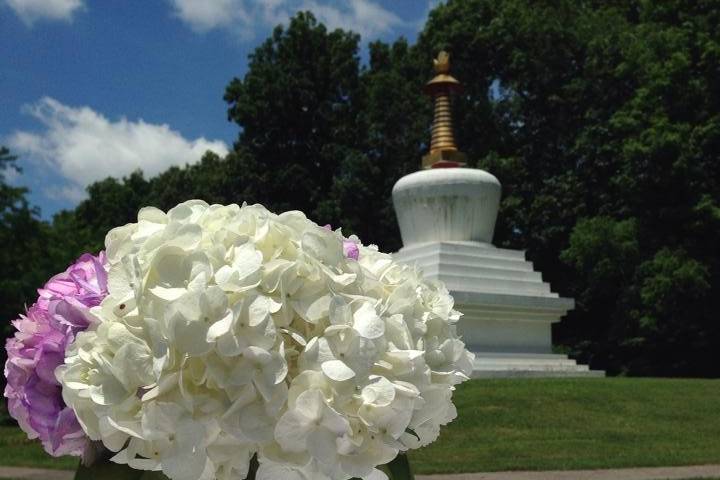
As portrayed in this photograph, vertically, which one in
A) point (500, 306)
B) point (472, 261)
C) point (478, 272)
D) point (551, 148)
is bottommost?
point (500, 306)

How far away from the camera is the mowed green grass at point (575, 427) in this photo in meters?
8.94

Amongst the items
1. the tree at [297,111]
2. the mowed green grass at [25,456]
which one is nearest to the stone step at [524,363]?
the mowed green grass at [25,456]

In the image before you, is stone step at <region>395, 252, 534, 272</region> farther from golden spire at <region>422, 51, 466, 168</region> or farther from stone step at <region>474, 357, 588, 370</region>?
golden spire at <region>422, 51, 466, 168</region>

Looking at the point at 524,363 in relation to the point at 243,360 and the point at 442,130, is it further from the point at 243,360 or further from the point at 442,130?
the point at 243,360

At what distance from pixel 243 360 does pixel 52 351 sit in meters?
0.48

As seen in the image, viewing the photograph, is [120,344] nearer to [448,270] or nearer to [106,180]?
[448,270]

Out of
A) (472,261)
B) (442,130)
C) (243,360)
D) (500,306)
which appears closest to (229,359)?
(243,360)

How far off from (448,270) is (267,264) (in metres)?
15.9

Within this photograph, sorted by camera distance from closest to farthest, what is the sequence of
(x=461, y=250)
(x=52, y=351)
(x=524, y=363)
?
(x=52, y=351) < (x=524, y=363) < (x=461, y=250)

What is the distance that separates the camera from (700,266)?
899 inches

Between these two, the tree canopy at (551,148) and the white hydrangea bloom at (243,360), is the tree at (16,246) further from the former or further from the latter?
the white hydrangea bloom at (243,360)

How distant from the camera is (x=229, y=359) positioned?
4.76 ft

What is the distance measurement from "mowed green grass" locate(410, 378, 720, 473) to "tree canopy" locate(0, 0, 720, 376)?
34.3 feet

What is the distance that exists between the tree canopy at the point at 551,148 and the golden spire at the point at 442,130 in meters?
6.17
